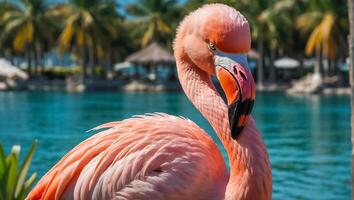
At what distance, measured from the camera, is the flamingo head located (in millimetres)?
Answer: 2021

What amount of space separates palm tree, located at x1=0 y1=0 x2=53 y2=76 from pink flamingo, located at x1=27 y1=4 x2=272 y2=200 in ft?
155

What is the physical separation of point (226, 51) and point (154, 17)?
1878 inches

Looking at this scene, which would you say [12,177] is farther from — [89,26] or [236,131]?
[89,26]

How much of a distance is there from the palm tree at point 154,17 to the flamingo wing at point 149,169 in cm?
4678

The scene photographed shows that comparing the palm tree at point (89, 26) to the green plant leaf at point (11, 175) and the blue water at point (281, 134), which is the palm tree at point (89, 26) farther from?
the green plant leaf at point (11, 175)

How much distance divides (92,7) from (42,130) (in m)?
30.2

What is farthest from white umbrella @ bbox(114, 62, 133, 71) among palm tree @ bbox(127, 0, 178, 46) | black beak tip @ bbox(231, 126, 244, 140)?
black beak tip @ bbox(231, 126, 244, 140)

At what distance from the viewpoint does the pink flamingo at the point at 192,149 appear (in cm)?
215

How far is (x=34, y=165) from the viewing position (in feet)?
38.0

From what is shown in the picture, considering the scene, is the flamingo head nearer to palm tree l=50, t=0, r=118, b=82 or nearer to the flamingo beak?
the flamingo beak

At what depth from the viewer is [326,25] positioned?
137 feet

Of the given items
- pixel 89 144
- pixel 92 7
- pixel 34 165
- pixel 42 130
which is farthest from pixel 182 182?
pixel 92 7

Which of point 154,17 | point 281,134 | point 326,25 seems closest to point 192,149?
point 281,134

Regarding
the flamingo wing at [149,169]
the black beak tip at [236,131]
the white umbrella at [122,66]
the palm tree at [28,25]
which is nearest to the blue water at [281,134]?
the flamingo wing at [149,169]
